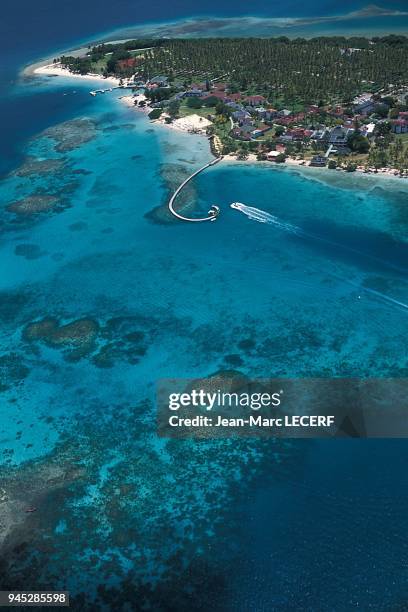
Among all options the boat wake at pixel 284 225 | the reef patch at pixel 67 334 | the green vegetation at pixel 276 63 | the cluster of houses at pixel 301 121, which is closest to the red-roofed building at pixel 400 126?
the cluster of houses at pixel 301 121

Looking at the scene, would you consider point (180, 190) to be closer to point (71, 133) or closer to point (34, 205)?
point (34, 205)

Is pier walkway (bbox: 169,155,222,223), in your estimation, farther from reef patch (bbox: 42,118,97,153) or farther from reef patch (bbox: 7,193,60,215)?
reef patch (bbox: 42,118,97,153)

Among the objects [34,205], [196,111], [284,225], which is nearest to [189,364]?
[284,225]

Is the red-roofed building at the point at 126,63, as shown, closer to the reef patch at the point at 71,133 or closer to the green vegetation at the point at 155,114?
the reef patch at the point at 71,133

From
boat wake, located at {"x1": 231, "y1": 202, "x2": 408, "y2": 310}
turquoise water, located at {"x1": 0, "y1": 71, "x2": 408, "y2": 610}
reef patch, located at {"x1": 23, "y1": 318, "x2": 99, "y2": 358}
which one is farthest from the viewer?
boat wake, located at {"x1": 231, "y1": 202, "x2": 408, "y2": 310}

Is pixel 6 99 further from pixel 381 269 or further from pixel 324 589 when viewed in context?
pixel 324 589

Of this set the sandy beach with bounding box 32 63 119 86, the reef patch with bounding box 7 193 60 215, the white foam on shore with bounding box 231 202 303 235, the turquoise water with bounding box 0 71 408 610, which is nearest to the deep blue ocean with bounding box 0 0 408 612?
the turquoise water with bounding box 0 71 408 610
